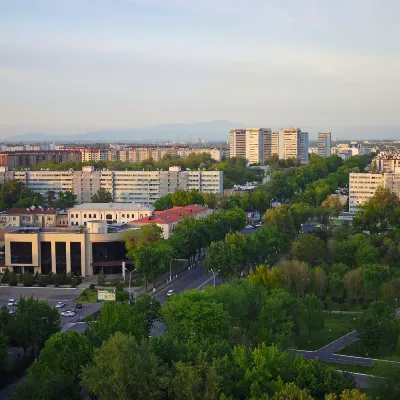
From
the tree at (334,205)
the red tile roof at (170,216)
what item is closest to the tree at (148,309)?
the red tile roof at (170,216)

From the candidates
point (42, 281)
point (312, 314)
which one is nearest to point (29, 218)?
point (42, 281)

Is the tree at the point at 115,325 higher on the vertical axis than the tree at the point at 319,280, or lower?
higher

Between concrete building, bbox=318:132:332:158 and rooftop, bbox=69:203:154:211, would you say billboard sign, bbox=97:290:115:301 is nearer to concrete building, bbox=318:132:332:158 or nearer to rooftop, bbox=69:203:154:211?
rooftop, bbox=69:203:154:211

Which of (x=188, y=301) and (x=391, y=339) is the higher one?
(x=188, y=301)

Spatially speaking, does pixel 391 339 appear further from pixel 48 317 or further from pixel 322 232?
pixel 322 232

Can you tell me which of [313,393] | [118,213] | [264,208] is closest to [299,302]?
[313,393]

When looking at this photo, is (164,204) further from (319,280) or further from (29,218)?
(319,280)

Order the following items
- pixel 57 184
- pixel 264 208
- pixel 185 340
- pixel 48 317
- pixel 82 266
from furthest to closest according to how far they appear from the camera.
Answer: pixel 57 184 < pixel 264 208 < pixel 82 266 < pixel 48 317 < pixel 185 340

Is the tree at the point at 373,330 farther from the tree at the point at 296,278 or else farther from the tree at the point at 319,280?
the tree at the point at 319,280
